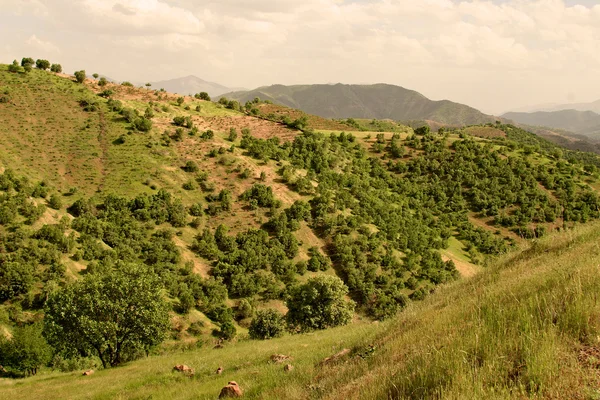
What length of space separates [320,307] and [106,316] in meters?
18.8

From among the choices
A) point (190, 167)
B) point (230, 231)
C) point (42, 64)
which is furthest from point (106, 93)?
point (230, 231)

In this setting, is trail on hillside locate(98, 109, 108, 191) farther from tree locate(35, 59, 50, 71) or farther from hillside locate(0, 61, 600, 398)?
tree locate(35, 59, 50, 71)

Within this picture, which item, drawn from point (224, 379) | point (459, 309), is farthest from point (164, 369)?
point (459, 309)

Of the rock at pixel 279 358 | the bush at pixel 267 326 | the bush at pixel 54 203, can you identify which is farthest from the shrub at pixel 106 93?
the rock at pixel 279 358

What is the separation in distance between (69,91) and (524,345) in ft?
325

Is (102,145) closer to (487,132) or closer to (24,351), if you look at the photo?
(24,351)

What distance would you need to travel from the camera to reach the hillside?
1920 centimetres

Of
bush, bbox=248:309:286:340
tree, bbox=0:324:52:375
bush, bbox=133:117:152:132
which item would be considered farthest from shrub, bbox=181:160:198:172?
tree, bbox=0:324:52:375

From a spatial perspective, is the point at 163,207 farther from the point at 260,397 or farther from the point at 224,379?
the point at 260,397

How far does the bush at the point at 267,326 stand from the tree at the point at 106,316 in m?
11.0

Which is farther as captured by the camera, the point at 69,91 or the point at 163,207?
the point at 69,91

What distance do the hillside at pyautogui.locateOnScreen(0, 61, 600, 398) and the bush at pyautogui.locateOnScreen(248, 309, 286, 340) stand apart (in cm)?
24

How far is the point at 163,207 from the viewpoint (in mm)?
58938

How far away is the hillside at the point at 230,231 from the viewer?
19.2 metres
